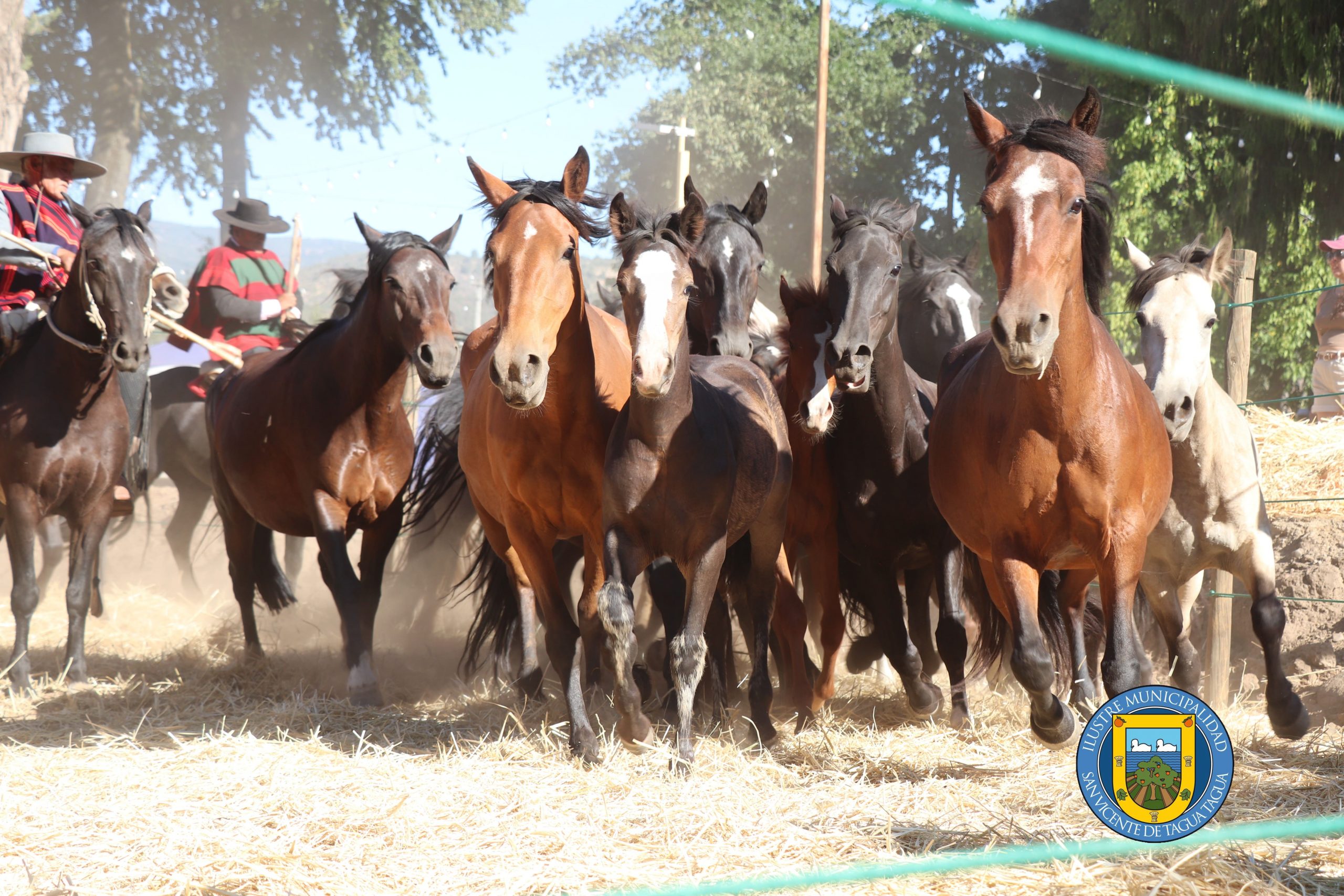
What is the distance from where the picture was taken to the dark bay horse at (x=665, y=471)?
11.8ft

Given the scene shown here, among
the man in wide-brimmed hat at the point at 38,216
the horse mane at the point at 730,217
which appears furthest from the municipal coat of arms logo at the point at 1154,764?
the man in wide-brimmed hat at the point at 38,216

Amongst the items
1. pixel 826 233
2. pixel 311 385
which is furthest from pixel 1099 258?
pixel 826 233

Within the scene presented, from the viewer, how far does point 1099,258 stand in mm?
3762

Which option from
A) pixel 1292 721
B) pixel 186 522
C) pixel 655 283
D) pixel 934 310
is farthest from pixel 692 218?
pixel 186 522

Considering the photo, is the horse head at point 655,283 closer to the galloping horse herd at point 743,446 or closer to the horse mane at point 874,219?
the galloping horse herd at point 743,446

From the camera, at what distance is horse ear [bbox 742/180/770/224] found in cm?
516

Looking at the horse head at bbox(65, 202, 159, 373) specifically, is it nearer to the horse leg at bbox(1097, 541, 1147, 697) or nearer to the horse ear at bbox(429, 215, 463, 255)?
the horse ear at bbox(429, 215, 463, 255)

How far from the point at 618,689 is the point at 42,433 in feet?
11.8

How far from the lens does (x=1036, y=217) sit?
312cm

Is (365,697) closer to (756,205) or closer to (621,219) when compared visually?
(621,219)

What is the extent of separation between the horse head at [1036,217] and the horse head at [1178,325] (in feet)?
3.21

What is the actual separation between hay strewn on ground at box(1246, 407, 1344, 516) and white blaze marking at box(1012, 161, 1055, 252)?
3.41 m

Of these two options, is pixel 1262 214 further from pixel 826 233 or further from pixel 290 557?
pixel 826 233

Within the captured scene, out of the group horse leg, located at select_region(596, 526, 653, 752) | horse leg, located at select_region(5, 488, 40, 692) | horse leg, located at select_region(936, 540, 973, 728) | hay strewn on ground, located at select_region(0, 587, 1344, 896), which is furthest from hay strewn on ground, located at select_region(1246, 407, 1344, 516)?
horse leg, located at select_region(5, 488, 40, 692)
